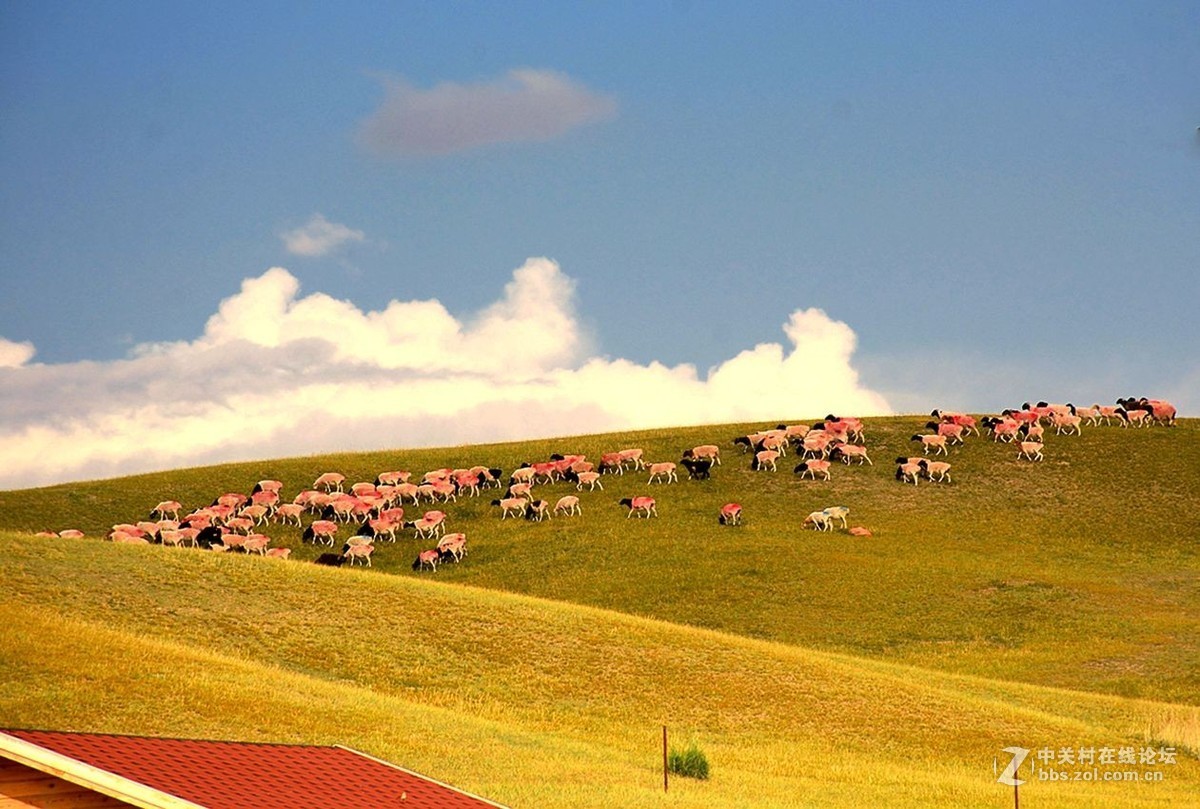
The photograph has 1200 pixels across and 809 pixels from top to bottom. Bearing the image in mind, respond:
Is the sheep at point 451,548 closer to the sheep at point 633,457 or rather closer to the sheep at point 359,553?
the sheep at point 359,553

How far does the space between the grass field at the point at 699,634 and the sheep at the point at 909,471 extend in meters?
0.90

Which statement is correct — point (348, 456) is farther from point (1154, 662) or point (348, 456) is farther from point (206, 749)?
point (206, 749)

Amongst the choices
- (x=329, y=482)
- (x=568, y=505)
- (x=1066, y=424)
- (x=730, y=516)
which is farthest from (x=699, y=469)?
(x=1066, y=424)

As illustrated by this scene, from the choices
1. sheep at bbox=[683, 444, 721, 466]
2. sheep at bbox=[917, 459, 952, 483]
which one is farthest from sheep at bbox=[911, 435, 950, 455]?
sheep at bbox=[683, 444, 721, 466]

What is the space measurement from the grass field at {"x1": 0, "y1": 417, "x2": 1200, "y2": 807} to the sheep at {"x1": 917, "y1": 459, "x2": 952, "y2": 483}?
151 centimetres

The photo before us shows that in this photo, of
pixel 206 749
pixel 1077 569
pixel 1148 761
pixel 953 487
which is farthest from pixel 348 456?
pixel 206 749

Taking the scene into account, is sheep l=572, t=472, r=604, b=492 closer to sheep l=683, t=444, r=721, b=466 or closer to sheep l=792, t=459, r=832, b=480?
sheep l=683, t=444, r=721, b=466

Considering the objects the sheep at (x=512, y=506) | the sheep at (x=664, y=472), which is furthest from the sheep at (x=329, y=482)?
the sheep at (x=664, y=472)

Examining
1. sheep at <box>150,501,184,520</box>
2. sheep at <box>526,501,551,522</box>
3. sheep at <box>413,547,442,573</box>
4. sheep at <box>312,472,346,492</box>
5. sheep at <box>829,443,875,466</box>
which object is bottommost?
sheep at <box>413,547,442,573</box>

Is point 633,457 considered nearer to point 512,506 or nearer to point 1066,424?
point 512,506

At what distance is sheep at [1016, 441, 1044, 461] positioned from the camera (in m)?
73.2

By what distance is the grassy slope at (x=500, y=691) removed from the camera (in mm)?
28312

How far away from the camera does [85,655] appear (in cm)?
3225

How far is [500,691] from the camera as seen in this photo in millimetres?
36938
